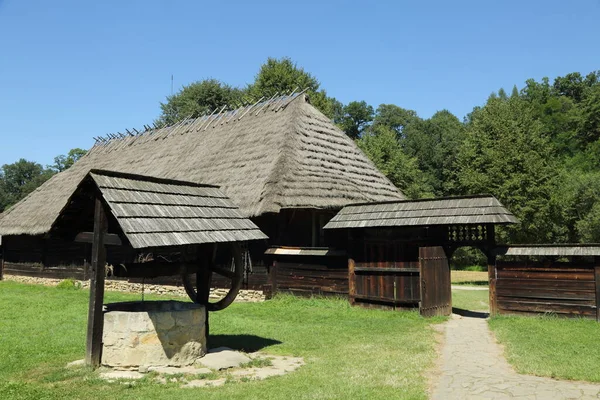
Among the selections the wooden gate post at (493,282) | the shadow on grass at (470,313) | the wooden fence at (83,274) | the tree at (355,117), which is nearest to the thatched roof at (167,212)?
the wooden gate post at (493,282)

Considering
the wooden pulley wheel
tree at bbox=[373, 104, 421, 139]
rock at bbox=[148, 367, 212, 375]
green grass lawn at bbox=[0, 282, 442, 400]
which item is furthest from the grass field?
tree at bbox=[373, 104, 421, 139]

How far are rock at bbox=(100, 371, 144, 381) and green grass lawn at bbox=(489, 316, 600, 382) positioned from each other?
536 centimetres

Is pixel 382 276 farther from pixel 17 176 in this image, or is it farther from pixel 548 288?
pixel 17 176

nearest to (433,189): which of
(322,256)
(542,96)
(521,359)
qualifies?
(542,96)

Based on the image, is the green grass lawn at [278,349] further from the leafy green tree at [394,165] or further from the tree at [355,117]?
the tree at [355,117]

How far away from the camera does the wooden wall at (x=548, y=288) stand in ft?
34.6

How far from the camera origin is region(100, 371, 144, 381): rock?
6355 millimetres

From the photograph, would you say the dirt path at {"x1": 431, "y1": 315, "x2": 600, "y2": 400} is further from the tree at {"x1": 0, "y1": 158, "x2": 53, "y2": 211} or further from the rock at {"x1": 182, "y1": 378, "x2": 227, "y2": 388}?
the tree at {"x1": 0, "y1": 158, "x2": 53, "y2": 211}

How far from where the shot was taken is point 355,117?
56.4 metres

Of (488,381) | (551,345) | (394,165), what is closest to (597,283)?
(551,345)

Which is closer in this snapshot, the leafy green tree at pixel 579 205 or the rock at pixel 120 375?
the rock at pixel 120 375

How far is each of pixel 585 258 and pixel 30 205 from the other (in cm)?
2365

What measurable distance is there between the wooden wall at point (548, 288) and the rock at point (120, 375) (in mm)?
8641

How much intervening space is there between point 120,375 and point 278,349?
2815 mm
